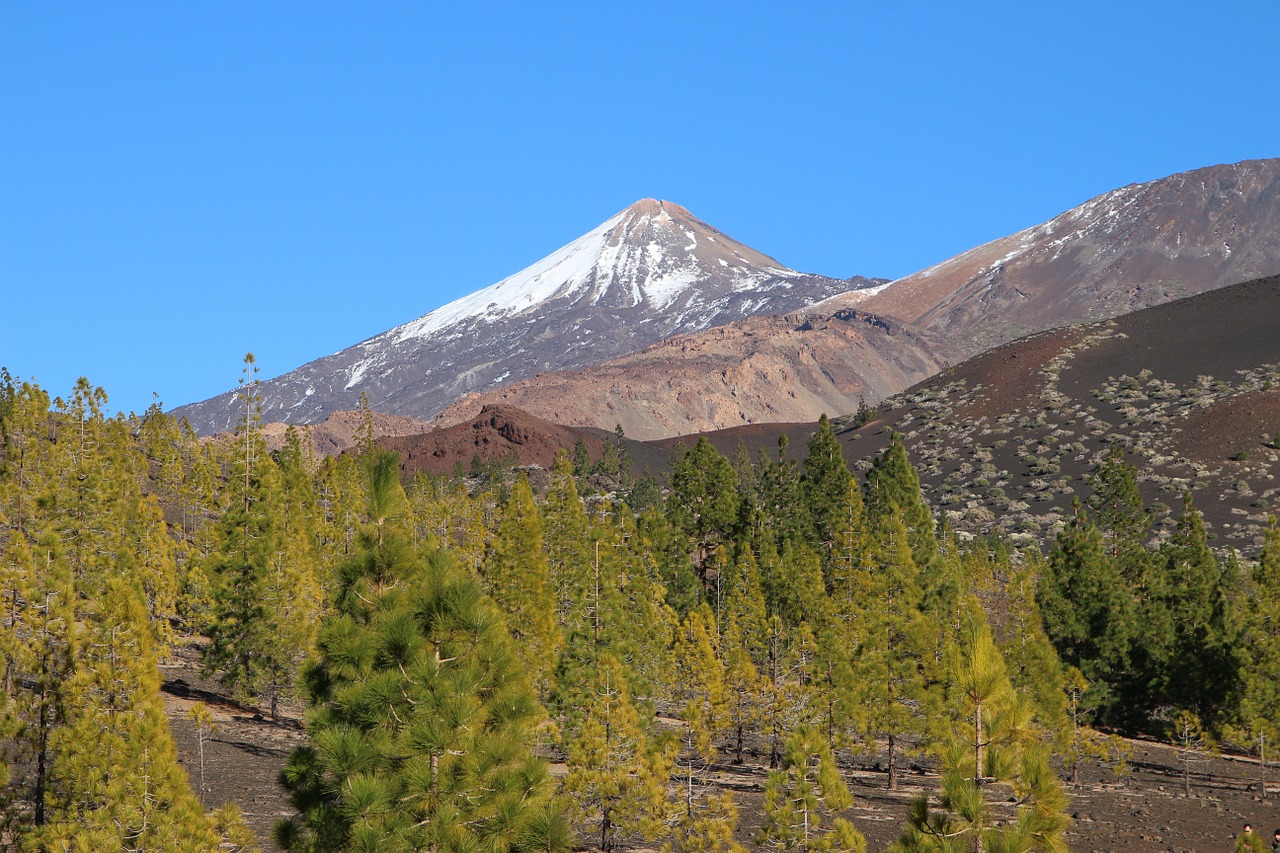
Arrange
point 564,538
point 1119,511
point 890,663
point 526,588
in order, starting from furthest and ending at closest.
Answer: point 1119,511, point 564,538, point 526,588, point 890,663

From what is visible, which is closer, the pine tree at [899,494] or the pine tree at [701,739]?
the pine tree at [701,739]

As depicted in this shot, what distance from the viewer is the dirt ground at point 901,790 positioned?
3234cm

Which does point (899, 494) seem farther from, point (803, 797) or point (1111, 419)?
point (1111, 419)

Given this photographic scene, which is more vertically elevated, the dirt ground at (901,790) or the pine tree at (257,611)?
the pine tree at (257,611)

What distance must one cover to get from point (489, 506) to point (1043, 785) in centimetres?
9561

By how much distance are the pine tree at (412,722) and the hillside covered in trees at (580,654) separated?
35 millimetres

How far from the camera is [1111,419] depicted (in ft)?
449

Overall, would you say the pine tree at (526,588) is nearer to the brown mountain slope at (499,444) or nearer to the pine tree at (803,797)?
the pine tree at (803,797)

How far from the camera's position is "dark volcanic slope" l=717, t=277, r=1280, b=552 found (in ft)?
372

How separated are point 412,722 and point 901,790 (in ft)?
95.6

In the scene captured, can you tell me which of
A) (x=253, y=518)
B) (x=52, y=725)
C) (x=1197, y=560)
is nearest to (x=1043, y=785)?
(x=52, y=725)

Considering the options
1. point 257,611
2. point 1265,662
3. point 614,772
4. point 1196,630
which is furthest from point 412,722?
point 1196,630

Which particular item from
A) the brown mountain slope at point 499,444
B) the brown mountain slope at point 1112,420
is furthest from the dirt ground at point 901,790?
the brown mountain slope at point 499,444

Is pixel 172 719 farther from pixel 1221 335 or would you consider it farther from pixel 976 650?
pixel 1221 335
